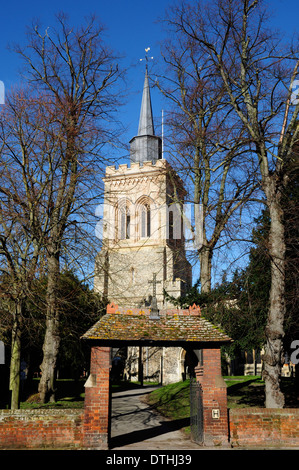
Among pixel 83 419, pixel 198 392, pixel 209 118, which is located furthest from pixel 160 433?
pixel 209 118

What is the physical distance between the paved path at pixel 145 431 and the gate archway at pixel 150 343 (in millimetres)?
655

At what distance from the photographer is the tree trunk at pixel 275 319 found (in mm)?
11219

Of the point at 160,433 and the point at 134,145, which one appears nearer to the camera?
the point at 160,433

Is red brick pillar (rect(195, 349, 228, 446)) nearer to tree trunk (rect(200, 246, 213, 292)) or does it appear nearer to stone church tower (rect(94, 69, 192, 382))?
tree trunk (rect(200, 246, 213, 292))

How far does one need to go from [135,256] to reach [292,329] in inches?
1232

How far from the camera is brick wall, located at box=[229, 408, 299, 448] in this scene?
10125 mm

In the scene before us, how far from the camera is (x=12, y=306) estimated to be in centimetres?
1450

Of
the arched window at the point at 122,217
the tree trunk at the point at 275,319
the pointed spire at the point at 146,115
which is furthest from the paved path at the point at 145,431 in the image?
the pointed spire at the point at 146,115

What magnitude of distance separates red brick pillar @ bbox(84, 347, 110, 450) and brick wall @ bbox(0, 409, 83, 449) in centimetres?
22

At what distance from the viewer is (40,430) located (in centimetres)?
982

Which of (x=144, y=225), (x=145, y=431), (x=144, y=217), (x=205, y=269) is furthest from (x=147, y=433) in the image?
(x=144, y=217)

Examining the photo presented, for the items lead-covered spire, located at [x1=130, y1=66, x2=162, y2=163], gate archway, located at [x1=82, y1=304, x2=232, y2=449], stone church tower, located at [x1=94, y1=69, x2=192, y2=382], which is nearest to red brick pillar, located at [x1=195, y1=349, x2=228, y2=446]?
gate archway, located at [x1=82, y1=304, x2=232, y2=449]

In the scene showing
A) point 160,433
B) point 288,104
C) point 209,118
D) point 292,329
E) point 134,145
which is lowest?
point 160,433
